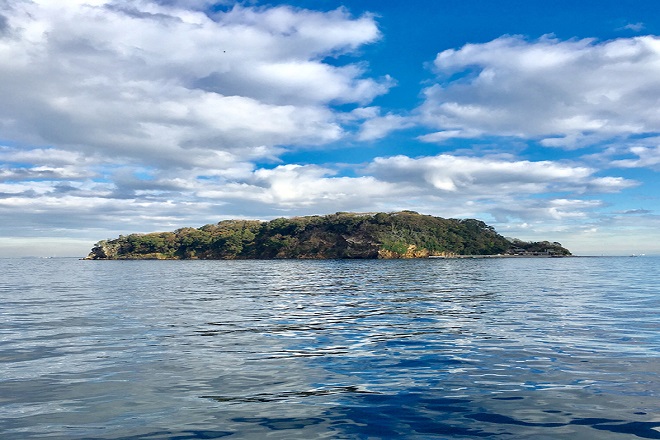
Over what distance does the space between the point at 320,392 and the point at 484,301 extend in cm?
2721

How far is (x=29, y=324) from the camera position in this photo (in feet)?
85.3

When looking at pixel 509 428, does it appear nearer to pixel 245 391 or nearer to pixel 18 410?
pixel 245 391

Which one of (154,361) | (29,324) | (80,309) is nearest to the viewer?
(154,361)

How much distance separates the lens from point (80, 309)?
32.9 meters

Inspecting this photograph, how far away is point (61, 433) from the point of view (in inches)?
397

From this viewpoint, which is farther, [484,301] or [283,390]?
[484,301]

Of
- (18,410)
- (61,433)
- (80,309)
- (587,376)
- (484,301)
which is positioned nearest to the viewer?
(61,433)

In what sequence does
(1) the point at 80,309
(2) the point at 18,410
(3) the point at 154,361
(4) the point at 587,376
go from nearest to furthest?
(2) the point at 18,410 → (4) the point at 587,376 → (3) the point at 154,361 → (1) the point at 80,309

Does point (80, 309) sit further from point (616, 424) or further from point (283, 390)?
point (616, 424)

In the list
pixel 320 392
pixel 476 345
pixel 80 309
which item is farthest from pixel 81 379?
pixel 80 309

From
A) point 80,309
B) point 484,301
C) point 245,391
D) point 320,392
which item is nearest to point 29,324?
point 80,309

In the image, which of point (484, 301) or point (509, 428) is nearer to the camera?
point (509, 428)

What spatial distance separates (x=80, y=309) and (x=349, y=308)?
18495 mm

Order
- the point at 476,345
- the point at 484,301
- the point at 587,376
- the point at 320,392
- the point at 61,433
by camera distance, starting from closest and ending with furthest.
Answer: the point at 61,433, the point at 320,392, the point at 587,376, the point at 476,345, the point at 484,301
